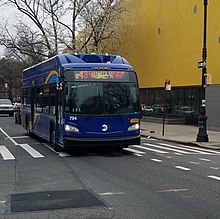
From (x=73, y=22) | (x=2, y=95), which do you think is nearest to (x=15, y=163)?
(x=73, y=22)

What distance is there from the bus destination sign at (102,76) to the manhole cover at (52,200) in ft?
18.8

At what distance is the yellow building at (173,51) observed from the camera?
25.2 meters

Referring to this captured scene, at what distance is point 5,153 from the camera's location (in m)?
14.5

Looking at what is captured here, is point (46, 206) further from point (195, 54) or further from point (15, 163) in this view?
point (195, 54)

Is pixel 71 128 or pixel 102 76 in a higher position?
pixel 102 76

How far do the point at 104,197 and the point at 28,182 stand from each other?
228 cm

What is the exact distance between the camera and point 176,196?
768 centimetres

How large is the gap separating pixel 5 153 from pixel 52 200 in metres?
7.52

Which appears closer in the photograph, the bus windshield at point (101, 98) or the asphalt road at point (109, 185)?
the asphalt road at point (109, 185)

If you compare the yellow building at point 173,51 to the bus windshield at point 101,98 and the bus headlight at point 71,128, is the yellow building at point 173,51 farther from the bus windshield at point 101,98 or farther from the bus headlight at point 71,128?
the bus headlight at point 71,128

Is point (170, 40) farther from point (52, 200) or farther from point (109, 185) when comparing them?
point (52, 200)

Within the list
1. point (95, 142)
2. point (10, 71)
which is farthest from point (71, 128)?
point (10, 71)

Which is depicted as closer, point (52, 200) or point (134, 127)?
point (52, 200)

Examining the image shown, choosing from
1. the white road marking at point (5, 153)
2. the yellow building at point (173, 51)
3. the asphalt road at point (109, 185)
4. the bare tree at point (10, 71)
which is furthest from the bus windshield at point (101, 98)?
the bare tree at point (10, 71)
